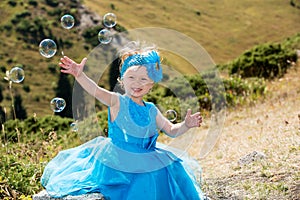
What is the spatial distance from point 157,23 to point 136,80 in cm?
5787

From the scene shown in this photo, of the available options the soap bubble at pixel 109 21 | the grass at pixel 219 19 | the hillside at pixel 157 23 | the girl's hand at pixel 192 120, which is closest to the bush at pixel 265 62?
the soap bubble at pixel 109 21

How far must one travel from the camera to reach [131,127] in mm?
4176

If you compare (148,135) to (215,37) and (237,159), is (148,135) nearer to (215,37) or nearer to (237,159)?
(237,159)

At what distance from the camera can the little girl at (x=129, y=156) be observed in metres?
4.01

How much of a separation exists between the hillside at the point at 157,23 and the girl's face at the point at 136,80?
4859cm

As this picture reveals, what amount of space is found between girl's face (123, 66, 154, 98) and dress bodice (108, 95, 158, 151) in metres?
0.09

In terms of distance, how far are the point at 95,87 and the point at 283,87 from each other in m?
8.22

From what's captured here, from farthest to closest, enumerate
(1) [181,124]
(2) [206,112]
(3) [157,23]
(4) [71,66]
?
(3) [157,23]
(2) [206,112]
(1) [181,124]
(4) [71,66]

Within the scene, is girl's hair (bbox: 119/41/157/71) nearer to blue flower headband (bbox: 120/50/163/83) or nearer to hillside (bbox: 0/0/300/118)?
blue flower headband (bbox: 120/50/163/83)

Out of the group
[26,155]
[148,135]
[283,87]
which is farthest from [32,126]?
[148,135]

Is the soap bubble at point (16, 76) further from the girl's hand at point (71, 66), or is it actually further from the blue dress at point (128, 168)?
the girl's hand at point (71, 66)

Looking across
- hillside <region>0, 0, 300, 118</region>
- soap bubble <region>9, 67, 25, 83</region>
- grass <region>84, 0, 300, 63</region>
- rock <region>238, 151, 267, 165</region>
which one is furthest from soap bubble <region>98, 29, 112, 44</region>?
grass <region>84, 0, 300, 63</region>

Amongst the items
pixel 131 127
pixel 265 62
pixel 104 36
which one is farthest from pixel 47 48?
pixel 265 62

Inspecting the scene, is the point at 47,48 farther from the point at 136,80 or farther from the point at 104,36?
the point at 136,80
